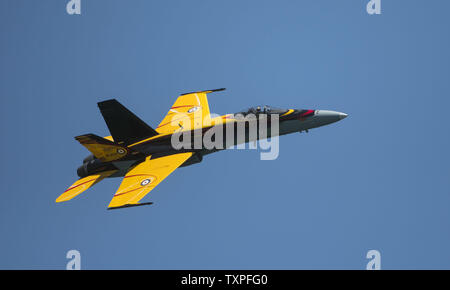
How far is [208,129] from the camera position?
104 ft

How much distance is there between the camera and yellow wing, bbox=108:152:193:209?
94.4 ft

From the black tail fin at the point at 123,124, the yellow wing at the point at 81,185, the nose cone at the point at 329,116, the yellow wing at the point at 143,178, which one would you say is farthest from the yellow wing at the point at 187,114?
the nose cone at the point at 329,116

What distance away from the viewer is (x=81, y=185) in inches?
1271

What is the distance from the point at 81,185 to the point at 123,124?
13.6 feet

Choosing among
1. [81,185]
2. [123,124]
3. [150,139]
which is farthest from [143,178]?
[81,185]

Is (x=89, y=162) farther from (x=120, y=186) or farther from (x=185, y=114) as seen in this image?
(x=185, y=114)

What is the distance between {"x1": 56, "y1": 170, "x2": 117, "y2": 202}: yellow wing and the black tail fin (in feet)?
6.90


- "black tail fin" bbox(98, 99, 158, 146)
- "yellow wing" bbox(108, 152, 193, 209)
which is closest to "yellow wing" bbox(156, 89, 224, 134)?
"black tail fin" bbox(98, 99, 158, 146)

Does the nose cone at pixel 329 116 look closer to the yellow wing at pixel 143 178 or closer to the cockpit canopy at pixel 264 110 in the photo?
the cockpit canopy at pixel 264 110

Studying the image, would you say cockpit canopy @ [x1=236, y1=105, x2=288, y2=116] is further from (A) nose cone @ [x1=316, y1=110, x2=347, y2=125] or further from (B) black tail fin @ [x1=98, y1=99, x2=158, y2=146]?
(B) black tail fin @ [x1=98, y1=99, x2=158, y2=146]

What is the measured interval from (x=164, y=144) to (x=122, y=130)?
8.52ft

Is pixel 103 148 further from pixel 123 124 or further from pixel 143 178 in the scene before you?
pixel 143 178

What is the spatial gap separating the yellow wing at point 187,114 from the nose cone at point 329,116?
6228 millimetres

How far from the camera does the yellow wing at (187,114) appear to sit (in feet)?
107
